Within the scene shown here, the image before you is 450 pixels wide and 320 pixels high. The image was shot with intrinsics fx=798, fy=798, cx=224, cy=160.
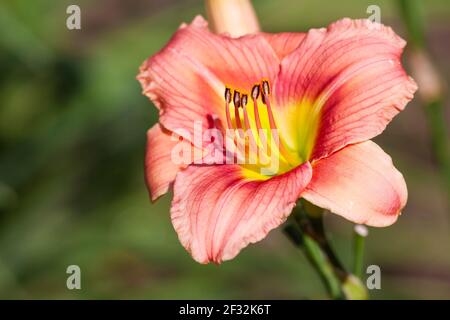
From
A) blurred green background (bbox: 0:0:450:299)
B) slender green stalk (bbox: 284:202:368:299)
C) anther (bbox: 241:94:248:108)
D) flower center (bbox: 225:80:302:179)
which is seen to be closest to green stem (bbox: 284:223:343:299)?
slender green stalk (bbox: 284:202:368:299)

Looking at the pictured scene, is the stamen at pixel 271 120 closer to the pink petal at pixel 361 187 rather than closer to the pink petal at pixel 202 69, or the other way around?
the pink petal at pixel 202 69

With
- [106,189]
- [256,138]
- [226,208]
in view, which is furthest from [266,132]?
[106,189]

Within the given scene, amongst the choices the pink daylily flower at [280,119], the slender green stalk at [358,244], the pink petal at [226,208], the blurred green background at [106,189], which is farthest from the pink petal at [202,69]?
the blurred green background at [106,189]

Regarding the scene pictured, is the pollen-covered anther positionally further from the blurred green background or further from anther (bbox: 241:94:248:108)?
the blurred green background

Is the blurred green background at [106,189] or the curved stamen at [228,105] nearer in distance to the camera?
the curved stamen at [228,105]

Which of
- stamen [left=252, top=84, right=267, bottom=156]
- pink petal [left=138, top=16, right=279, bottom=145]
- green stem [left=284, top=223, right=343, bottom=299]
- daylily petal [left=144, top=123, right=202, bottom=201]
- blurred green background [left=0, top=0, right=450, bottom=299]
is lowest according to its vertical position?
green stem [left=284, top=223, right=343, bottom=299]

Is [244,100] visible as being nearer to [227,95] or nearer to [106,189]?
[227,95]
